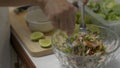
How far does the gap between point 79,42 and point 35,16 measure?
28 centimetres

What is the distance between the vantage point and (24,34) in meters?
1.00

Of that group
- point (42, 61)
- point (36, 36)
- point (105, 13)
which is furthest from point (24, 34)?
point (105, 13)

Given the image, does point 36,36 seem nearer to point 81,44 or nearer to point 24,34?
point 24,34

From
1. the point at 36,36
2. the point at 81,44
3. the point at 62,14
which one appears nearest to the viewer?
the point at 62,14

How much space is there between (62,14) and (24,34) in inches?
13.3

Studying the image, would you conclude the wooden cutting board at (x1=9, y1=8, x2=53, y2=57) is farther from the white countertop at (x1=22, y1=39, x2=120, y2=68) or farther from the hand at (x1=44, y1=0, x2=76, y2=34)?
the hand at (x1=44, y1=0, x2=76, y2=34)

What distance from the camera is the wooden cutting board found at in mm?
891

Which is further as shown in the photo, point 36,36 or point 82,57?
point 36,36

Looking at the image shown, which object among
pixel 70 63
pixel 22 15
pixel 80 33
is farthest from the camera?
pixel 22 15

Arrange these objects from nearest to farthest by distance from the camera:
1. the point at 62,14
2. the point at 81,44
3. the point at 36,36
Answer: the point at 62,14
the point at 81,44
the point at 36,36

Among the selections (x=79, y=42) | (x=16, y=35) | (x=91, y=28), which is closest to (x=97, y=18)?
(x=91, y=28)

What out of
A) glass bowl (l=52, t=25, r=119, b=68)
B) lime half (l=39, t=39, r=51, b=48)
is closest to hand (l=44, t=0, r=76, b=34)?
glass bowl (l=52, t=25, r=119, b=68)

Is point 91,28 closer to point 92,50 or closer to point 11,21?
point 92,50

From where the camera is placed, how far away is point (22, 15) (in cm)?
113
